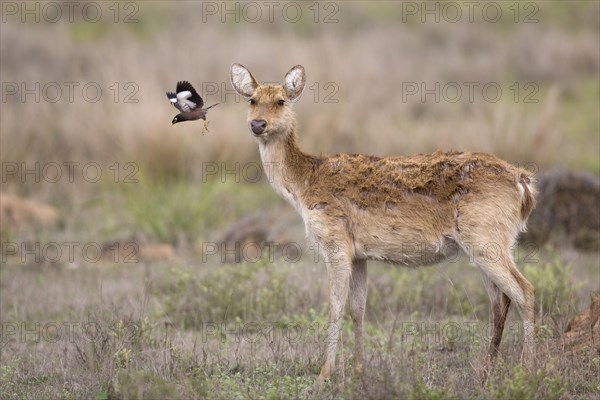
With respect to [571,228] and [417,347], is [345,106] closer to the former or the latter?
[571,228]

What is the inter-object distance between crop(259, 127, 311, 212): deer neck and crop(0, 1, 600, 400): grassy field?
791 millimetres

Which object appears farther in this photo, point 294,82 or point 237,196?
point 237,196

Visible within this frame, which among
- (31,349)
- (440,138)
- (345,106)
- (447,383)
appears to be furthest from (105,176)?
(447,383)

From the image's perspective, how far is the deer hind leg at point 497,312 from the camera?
26.7 feet

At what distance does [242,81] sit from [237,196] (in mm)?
7787

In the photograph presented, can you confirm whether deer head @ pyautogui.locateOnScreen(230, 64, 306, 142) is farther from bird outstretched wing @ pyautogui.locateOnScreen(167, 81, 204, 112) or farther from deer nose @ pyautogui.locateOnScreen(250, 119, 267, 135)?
bird outstretched wing @ pyautogui.locateOnScreen(167, 81, 204, 112)

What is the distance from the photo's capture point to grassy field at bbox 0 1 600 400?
8.09 metres

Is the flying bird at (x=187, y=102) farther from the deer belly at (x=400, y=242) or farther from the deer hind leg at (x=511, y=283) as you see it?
the deer hind leg at (x=511, y=283)

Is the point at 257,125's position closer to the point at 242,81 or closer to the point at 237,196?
the point at 242,81

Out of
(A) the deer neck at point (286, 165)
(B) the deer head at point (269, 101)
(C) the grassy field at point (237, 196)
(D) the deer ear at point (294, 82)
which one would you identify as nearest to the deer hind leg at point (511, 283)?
(C) the grassy field at point (237, 196)

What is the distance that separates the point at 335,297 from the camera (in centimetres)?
800

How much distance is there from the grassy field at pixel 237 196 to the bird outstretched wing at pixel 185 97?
167 cm

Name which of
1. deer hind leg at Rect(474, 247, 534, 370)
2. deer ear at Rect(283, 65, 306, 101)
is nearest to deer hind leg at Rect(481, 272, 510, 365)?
deer hind leg at Rect(474, 247, 534, 370)

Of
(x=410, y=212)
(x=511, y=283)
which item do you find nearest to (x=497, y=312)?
(x=511, y=283)
